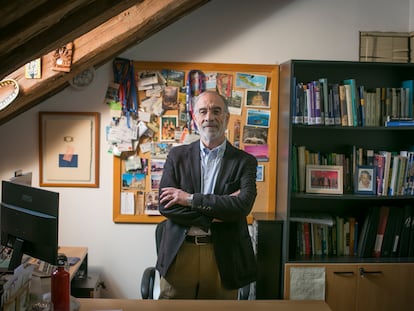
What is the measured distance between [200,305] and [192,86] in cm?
164

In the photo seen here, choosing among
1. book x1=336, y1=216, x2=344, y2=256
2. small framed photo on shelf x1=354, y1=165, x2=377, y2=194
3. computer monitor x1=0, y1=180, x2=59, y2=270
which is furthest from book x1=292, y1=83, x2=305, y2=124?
computer monitor x1=0, y1=180, x2=59, y2=270

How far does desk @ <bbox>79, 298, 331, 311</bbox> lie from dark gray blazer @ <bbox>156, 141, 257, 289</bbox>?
0.97 ft

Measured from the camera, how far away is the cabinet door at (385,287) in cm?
286

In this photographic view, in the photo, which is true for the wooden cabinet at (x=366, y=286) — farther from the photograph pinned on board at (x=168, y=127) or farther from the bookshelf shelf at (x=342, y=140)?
the photograph pinned on board at (x=168, y=127)

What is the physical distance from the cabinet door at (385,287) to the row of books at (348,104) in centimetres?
96

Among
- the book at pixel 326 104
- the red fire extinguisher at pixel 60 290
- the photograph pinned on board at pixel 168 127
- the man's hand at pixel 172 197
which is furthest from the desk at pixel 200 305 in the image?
the photograph pinned on board at pixel 168 127

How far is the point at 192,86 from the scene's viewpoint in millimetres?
3094

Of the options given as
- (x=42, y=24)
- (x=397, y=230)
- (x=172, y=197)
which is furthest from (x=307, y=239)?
(x=42, y=24)

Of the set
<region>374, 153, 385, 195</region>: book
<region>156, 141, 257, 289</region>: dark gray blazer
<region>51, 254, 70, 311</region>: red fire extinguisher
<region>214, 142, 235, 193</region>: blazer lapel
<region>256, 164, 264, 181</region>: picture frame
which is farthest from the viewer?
<region>256, 164, 264, 181</region>: picture frame

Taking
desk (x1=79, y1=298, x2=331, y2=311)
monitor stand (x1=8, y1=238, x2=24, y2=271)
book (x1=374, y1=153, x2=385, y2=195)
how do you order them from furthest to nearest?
book (x1=374, y1=153, x2=385, y2=195), monitor stand (x1=8, y1=238, x2=24, y2=271), desk (x1=79, y1=298, x2=331, y2=311)

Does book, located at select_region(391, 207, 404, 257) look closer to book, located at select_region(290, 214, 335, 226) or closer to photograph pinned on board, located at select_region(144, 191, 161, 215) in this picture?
book, located at select_region(290, 214, 335, 226)

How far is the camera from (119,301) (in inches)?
76.6

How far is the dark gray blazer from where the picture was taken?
2.24 metres

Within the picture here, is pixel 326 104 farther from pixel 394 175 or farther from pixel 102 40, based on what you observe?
pixel 102 40
